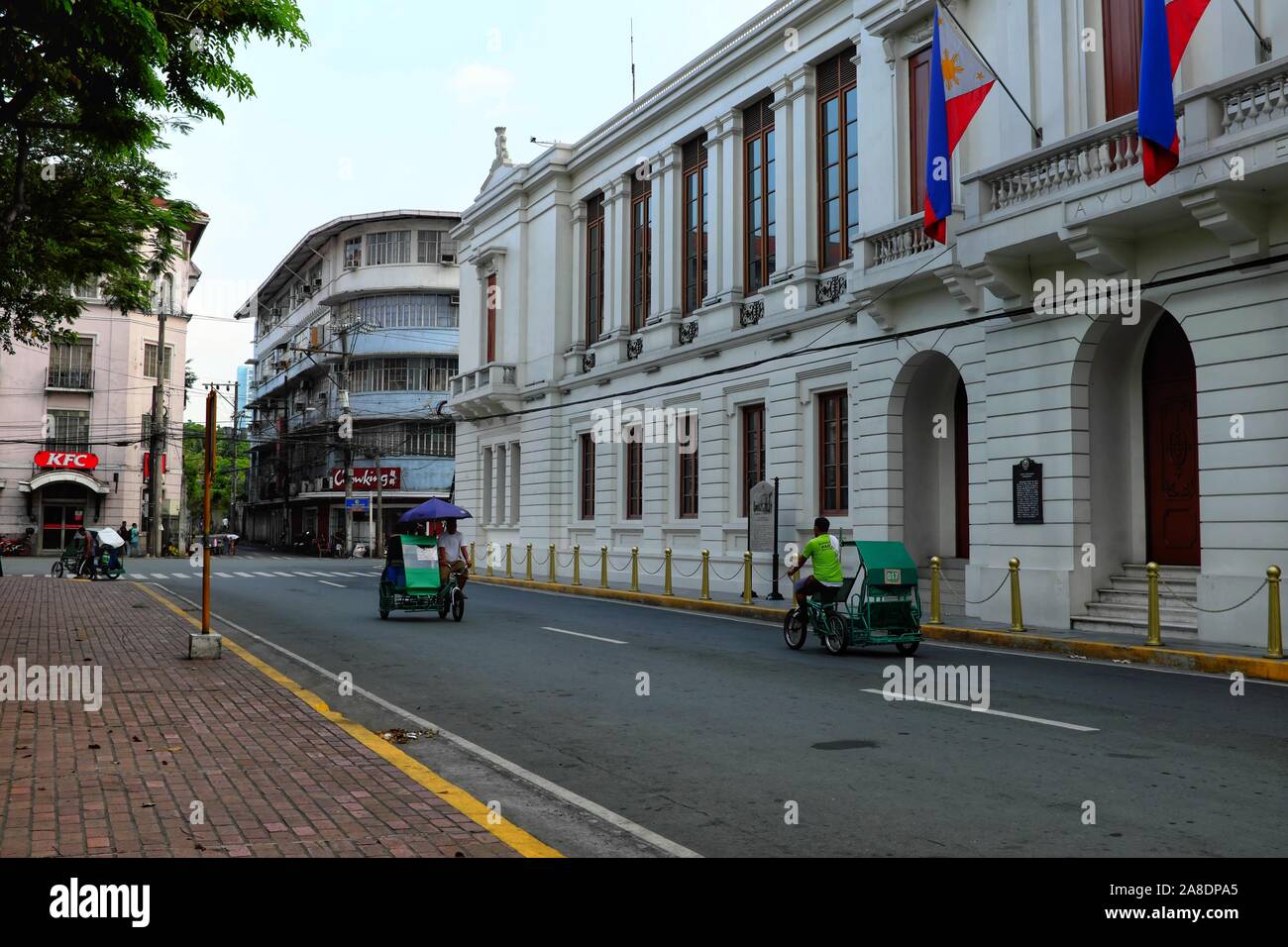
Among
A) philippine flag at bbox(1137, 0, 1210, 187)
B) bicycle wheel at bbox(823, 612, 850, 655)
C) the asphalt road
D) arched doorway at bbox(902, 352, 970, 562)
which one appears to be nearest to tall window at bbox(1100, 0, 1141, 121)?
philippine flag at bbox(1137, 0, 1210, 187)

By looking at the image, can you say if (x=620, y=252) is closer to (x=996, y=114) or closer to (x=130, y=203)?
(x=996, y=114)

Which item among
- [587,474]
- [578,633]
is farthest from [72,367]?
[578,633]

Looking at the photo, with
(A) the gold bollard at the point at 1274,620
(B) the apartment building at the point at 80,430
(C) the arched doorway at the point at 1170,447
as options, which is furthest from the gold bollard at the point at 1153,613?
(B) the apartment building at the point at 80,430

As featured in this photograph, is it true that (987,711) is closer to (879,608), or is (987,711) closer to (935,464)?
(879,608)

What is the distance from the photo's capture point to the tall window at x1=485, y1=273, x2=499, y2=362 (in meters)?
39.8

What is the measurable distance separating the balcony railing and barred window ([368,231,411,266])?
618 inches

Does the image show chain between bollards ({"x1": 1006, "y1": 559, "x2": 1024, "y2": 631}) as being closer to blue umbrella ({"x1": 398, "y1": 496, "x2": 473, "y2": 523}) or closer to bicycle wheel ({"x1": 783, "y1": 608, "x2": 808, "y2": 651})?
bicycle wheel ({"x1": 783, "y1": 608, "x2": 808, "y2": 651})

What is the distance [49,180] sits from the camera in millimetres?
16266

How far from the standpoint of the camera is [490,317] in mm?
40156

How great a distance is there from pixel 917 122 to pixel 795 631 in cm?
1126

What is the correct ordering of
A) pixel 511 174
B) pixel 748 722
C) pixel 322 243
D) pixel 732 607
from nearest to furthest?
pixel 748 722 → pixel 732 607 → pixel 511 174 → pixel 322 243

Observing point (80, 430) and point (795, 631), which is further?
point (80, 430)
